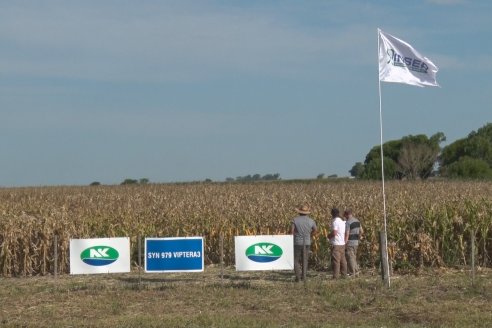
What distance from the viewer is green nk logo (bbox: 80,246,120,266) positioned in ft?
62.4

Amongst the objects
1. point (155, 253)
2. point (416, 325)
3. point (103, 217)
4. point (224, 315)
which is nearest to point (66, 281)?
point (155, 253)

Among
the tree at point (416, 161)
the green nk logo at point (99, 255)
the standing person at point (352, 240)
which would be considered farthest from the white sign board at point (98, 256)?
the tree at point (416, 161)

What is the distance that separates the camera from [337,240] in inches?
767

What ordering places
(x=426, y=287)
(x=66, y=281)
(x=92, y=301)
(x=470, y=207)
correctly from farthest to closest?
1. (x=470, y=207)
2. (x=66, y=281)
3. (x=426, y=287)
4. (x=92, y=301)

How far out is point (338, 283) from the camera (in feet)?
60.5

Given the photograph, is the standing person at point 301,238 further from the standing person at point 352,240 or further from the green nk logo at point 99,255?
the green nk logo at point 99,255

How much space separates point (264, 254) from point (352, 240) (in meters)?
2.37

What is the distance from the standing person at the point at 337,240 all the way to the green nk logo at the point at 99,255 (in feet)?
15.4

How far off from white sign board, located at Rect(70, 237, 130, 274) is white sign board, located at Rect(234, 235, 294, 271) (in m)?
2.47

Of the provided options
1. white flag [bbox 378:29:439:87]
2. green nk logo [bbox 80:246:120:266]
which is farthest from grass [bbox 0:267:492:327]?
white flag [bbox 378:29:439:87]

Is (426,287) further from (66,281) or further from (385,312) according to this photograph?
(66,281)

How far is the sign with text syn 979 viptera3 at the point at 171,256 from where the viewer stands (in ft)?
60.7

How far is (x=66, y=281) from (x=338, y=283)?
6.26m

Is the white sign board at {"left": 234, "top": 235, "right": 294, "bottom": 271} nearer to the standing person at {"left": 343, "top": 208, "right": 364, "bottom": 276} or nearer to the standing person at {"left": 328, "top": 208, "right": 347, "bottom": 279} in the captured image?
the standing person at {"left": 328, "top": 208, "right": 347, "bottom": 279}
